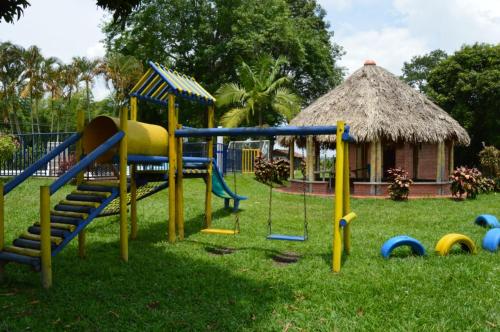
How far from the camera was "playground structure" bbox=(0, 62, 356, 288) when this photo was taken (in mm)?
5578

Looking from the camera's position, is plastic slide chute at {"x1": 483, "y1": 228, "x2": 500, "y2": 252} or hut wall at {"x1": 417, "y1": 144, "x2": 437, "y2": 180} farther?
hut wall at {"x1": 417, "y1": 144, "x2": 437, "y2": 180}

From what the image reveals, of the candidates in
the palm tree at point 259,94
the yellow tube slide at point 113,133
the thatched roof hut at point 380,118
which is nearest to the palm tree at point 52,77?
the palm tree at point 259,94

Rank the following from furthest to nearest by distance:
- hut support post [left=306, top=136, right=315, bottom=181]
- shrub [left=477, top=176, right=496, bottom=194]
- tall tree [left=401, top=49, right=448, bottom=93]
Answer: tall tree [left=401, top=49, right=448, bottom=93] < shrub [left=477, top=176, right=496, bottom=194] < hut support post [left=306, top=136, right=315, bottom=181]

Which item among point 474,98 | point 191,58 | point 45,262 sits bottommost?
point 45,262

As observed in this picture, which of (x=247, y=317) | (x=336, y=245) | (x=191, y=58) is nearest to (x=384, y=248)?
(x=336, y=245)

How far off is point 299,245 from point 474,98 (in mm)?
19939

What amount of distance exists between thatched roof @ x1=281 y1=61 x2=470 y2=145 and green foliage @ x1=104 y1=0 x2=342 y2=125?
1285 centimetres

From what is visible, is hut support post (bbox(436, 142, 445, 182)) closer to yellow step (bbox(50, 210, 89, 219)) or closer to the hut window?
the hut window

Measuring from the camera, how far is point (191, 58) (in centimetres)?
3291

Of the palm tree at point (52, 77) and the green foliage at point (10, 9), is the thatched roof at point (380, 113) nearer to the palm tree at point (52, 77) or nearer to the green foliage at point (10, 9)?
the green foliage at point (10, 9)

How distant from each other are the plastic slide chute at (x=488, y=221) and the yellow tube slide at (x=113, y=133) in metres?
6.99

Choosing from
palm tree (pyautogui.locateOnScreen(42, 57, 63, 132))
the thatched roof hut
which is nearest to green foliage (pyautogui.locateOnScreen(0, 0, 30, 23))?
the thatched roof hut

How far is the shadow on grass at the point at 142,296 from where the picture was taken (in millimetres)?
4453

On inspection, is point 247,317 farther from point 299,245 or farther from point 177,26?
point 177,26
